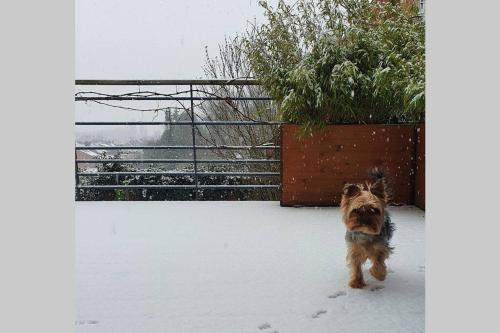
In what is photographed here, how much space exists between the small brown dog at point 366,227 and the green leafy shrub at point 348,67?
121 centimetres

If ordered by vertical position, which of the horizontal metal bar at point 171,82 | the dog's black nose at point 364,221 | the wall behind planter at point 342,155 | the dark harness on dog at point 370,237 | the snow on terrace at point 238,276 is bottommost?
the snow on terrace at point 238,276

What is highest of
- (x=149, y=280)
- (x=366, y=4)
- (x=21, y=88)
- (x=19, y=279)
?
(x=366, y=4)

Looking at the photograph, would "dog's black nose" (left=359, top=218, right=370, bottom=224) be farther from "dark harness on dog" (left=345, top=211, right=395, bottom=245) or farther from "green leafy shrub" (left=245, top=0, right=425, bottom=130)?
"green leafy shrub" (left=245, top=0, right=425, bottom=130)

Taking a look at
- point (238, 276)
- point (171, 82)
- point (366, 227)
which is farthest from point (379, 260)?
point (171, 82)

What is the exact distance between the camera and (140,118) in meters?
4.44

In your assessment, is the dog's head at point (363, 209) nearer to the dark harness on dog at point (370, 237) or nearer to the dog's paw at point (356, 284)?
the dark harness on dog at point (370, 237)

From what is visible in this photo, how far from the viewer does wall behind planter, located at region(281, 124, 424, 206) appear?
3.73m

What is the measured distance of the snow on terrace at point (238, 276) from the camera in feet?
5.86

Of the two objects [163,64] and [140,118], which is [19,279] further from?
[163,64]

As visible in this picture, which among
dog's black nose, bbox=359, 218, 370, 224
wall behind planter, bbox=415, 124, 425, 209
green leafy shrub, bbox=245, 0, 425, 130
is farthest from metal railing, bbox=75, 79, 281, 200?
dog's black nose, bbox=359, 218, 370, 224

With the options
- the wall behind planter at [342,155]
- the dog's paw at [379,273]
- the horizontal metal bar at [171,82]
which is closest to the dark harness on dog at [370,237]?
the dog's paw at [379,273]

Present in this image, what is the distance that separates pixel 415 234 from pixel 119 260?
1754 millimetres

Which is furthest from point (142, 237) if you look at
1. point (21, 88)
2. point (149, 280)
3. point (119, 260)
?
point (21, 88)

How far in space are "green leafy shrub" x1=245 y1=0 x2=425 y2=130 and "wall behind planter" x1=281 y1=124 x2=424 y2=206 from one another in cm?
12
